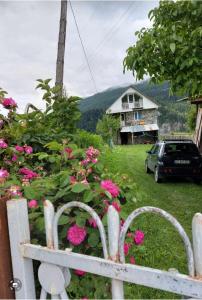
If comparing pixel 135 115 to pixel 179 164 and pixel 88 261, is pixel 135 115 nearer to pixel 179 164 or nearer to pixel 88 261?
pixel 179 164

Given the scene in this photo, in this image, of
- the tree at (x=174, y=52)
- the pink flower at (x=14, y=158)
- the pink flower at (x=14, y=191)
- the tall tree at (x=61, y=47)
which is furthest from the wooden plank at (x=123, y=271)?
the tall tree at (x=61, y=47)

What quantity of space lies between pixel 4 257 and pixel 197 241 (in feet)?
2.97

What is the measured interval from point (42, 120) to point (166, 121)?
192 ft

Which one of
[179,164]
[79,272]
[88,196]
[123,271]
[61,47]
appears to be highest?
[61,47]

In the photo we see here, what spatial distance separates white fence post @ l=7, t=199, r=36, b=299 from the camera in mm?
1478

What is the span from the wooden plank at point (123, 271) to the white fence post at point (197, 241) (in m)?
0.05

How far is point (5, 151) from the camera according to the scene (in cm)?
315

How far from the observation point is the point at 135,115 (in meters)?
52.5

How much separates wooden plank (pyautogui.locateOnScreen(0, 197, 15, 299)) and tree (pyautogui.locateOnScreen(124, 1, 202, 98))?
366cm

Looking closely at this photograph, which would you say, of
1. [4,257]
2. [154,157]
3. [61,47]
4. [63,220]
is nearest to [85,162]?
[63,220]

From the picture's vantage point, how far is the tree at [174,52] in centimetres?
477

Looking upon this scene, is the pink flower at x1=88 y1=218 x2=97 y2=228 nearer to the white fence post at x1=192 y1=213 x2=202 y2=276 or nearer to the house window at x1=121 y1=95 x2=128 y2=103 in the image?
the white fence post at x1=192 y1=213 x2=202 y2=276

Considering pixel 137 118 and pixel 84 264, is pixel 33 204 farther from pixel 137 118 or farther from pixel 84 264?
pixel 137 118

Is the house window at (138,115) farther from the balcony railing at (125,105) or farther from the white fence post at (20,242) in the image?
the white fence post at (20,242)
